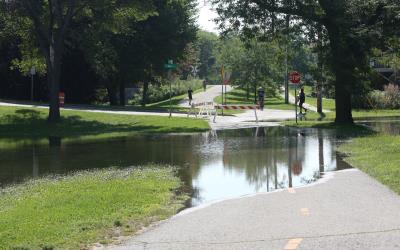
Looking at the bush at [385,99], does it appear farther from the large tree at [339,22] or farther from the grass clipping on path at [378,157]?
the grass clipping on path at [378,157]

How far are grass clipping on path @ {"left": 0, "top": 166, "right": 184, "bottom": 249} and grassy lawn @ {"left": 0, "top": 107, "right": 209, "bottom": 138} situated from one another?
12.1 meters

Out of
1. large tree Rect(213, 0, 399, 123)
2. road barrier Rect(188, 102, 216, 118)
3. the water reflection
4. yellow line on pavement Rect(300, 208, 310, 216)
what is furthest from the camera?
road barrier Rect(188, 102, 216, 118)

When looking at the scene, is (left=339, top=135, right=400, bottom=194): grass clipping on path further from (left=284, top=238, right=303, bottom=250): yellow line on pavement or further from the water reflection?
(left=284, top=238, right=303, bottom=250): yellow line on pavement

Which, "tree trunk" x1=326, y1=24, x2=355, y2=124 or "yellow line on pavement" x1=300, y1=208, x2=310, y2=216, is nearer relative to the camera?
"yellow line on pavement" x1=300, y1=208, x2=310, y2=216

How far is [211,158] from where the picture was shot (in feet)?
53.1

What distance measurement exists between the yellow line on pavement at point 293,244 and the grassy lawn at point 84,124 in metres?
17.8

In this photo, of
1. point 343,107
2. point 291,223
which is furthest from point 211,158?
point 343,107

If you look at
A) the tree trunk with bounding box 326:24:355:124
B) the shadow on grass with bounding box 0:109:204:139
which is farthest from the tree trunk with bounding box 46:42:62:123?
the tree trunk with bounding box 326:24:355:124

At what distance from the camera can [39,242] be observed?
720 cm

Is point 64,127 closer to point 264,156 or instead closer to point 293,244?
point 264,156

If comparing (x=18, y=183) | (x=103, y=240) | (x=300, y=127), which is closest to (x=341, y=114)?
(x=300, y=127)

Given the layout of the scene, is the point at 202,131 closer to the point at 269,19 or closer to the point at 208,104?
the point at 269,19

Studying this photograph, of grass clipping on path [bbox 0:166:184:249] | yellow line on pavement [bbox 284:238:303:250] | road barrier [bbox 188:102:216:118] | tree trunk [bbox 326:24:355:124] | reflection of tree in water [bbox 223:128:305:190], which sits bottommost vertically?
grass clipping on path [bbox 0:166:184:249]

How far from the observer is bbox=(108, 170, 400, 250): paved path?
6982 mm
